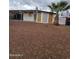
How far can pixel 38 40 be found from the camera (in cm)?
240

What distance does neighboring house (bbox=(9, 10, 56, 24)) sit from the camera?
2398 millimetres

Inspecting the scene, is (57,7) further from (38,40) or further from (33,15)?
(38,40)

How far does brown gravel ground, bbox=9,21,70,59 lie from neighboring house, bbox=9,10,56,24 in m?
0.05

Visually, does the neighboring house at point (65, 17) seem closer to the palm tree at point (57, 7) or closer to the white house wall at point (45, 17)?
the palm tree at point (57, 7)

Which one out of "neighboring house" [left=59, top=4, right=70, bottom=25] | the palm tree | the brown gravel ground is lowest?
the brown gravel ground

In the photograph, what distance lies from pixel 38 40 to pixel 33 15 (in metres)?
0.30

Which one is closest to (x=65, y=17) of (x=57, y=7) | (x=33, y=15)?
(x=57, y=7)

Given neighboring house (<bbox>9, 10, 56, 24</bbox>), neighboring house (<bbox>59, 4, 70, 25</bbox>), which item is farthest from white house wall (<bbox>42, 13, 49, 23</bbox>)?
neighboring house (<bbox>59, 4, 70, 25</bbox>)

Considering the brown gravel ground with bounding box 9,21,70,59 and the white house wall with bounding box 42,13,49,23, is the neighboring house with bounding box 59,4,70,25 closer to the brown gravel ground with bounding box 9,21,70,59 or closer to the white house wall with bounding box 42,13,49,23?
the brown gravel ground with bounding box 9,21,70,59

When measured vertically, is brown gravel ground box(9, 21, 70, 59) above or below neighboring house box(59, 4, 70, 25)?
below
